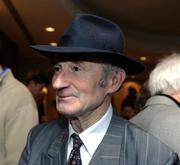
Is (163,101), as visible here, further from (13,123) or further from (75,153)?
(13,123)

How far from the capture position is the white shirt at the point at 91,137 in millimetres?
1333

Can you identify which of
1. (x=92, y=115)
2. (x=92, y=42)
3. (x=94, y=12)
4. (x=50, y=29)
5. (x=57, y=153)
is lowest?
(x=57, y=153)

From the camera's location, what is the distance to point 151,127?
1574 mm

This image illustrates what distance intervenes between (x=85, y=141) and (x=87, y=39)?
336mm

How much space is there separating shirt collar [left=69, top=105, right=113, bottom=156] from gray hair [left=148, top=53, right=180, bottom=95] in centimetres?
43

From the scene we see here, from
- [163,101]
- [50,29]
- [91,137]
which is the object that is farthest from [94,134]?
[50,29]

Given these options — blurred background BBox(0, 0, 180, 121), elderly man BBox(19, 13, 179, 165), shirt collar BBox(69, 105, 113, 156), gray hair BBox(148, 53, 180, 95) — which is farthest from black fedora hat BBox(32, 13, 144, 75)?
blurred background BBox(0, 0, 180, 121)

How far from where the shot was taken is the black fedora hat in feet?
4.25

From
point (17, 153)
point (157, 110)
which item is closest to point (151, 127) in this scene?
point (157, 110)

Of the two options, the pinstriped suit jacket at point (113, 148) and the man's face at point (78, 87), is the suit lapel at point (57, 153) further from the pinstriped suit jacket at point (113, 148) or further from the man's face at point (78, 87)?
the man's face at point (78, 87)

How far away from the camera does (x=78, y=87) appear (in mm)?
1301

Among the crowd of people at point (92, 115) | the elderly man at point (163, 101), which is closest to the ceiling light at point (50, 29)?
the elderly man at point (163, 101)

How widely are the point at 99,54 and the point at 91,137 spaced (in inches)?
10.9

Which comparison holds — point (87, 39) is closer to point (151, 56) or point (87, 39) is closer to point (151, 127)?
point (151, 127)
